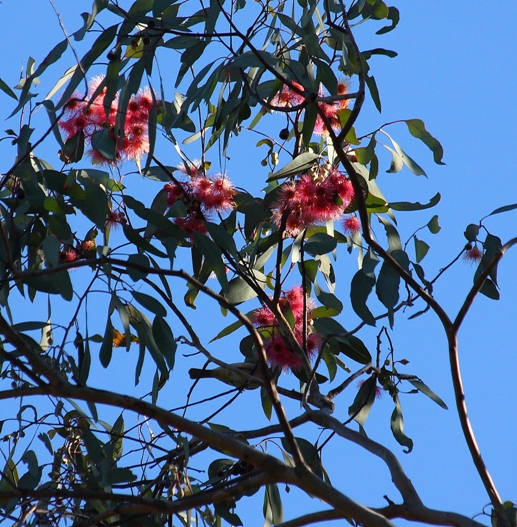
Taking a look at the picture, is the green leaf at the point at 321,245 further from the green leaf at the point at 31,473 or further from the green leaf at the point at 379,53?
the green leaf at the point at 31,473

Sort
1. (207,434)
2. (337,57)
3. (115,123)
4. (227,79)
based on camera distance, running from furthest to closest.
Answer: (337,57)
(227,79)
(115,123)
(207,434)

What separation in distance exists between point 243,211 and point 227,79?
32 centimetres

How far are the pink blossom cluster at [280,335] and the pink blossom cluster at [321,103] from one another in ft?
1.33

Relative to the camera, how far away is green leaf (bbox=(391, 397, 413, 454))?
6.63 feet

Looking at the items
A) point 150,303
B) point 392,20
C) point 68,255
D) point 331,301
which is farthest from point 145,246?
point 392,20

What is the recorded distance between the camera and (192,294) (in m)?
2.25

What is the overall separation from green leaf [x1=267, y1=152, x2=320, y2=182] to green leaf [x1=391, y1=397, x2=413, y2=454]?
61cm

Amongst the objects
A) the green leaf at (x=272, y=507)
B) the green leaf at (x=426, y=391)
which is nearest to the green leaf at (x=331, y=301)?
the green leaf at (x=426, y=391)

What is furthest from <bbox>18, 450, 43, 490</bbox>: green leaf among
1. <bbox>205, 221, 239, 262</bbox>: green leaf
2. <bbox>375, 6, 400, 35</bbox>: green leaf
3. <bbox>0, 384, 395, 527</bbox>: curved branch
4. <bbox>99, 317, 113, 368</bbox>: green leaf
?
<bbox>375, 6, 400, 35</bbox>: green leaf

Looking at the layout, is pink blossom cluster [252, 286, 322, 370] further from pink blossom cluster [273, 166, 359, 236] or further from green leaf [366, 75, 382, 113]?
green leaf [366, 75, 382, 113]

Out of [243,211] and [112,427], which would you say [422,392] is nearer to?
[243,211]

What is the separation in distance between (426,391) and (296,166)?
0.61 meters

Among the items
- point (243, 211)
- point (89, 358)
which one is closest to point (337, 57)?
point (243, 211)

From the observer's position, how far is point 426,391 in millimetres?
1999
